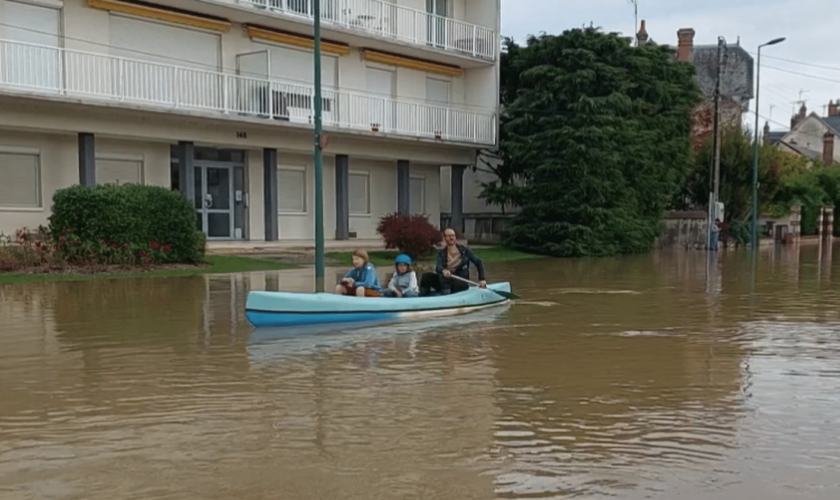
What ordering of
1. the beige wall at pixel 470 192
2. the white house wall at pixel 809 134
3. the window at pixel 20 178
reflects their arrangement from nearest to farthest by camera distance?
the window at pixel 20 178 → the beige wall at pixel 470 192 → the white house wall at pixel 809 134

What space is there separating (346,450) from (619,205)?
26.7 meters

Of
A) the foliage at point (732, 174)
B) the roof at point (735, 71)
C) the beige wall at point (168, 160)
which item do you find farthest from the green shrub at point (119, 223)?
the roof at point (735, 71)

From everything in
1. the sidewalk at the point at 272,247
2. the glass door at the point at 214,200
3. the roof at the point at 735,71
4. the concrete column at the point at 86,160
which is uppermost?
the roof at the point at 735,71

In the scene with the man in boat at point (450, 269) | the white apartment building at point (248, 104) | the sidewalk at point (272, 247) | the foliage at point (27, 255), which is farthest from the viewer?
the sidewalk at point (272, 247)


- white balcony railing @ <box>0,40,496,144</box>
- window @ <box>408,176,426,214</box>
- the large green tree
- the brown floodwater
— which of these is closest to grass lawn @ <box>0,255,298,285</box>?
the brown floodwater

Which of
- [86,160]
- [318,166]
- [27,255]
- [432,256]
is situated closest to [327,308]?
[318,166]

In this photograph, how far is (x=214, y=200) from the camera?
27.4 m

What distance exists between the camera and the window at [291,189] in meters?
29.0

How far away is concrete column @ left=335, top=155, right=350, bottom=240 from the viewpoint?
97.3 feet

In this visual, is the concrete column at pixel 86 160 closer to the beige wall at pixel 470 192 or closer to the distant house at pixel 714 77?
the beige wall at pixel 470 192

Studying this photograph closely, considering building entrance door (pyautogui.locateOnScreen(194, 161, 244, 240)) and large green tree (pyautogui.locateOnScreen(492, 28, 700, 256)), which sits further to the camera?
large green tree (pyautogui.locateOnScreen(492, 28, 700, 256))

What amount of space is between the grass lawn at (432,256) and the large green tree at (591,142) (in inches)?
41.1

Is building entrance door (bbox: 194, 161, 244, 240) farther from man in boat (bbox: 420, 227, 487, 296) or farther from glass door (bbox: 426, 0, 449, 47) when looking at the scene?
man in boat (bbox: 420, 227, 487, 296)

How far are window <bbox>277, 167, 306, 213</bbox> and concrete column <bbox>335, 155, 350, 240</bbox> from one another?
1171mm
